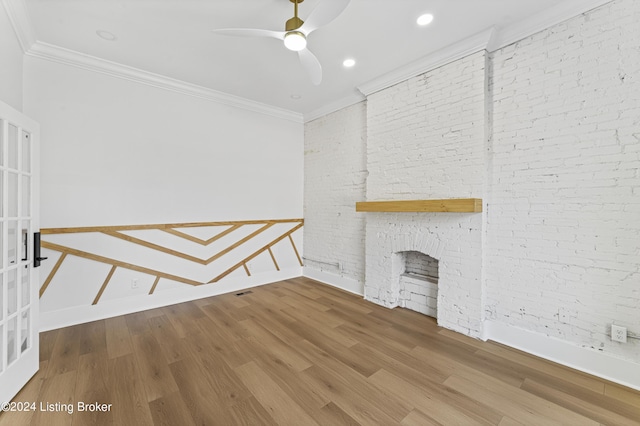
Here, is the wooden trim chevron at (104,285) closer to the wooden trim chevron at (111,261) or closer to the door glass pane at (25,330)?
the wooden trim chevron at (111,261)

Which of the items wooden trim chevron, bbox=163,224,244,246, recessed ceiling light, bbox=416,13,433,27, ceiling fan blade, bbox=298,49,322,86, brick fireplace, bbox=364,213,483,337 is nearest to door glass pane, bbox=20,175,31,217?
wooden trim chevron, bbox=163,224,244,246

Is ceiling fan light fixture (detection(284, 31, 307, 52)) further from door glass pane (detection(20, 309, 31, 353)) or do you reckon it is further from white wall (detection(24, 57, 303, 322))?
door glass pane (detection(20, 309, 31, 353))

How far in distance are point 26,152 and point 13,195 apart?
40 cm

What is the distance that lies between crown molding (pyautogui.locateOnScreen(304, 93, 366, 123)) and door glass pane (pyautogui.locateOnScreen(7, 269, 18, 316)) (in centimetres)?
421

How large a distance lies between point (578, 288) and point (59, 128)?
5376mm

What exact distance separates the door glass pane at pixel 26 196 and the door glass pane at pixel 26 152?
0.26ft

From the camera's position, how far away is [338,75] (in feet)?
11.5

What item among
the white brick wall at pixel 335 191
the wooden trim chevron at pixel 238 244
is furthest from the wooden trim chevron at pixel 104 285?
the white brick wall at pixel 335 191

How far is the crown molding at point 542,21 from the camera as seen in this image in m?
2.20

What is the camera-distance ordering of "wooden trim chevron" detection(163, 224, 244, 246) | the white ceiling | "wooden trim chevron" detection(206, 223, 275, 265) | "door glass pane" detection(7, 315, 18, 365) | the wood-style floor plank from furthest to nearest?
"wooden trim chevron" detection(206, 223, 275, 265), "wooden trim chevron" detection(163, 224, 244, 246), the white ceiling, "door glass pane" detection(7, 315, 18, 365), the wood-style floor plank

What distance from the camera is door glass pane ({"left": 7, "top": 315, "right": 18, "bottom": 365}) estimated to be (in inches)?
75.1

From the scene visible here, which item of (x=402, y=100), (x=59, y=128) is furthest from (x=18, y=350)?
(x=402, y=100)

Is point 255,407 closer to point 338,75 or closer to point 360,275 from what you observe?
point 360,275

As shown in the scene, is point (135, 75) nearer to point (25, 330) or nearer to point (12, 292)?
point (12, 292)
